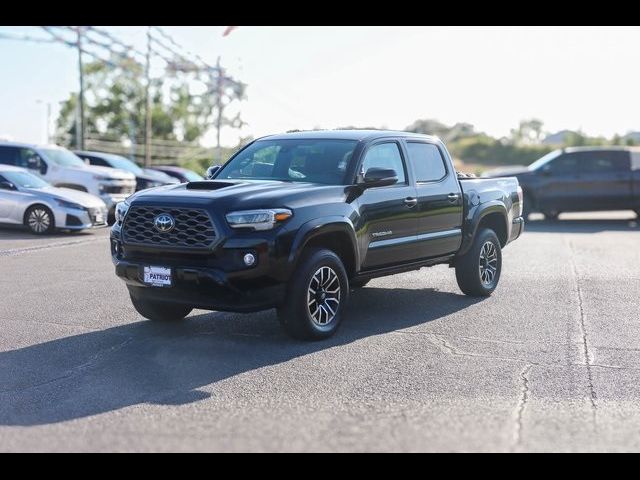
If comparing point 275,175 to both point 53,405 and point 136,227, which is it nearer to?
point 136,227

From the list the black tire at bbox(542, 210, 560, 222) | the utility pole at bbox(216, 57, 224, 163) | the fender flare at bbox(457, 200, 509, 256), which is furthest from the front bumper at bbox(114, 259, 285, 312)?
the utility pole at bbox(216, 57, 224, 163)

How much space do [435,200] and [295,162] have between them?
64.7 inches

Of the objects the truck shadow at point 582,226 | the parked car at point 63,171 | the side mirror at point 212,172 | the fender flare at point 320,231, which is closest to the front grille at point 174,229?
the fender flare at point 320,231

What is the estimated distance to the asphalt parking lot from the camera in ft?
16.5

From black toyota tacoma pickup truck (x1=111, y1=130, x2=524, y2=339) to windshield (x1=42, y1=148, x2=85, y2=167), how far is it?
13.5m

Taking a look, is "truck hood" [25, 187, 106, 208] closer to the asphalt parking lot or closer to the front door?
the asphalt parking lot

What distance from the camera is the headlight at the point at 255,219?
7066mm

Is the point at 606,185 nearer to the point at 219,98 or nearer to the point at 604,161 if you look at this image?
the point at 604,161

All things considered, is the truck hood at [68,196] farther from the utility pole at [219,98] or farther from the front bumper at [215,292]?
the utility pole at [219,98]
